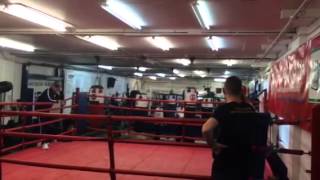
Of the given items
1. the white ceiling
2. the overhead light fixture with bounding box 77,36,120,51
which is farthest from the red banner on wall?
the overhead light fixture with bounding box 77,36,120,51

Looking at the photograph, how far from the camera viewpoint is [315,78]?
4.10 m

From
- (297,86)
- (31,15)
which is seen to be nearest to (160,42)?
(31,15)

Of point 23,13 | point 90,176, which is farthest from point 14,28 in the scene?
point 90,176

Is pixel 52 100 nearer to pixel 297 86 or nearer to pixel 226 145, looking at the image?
pixel 297 86

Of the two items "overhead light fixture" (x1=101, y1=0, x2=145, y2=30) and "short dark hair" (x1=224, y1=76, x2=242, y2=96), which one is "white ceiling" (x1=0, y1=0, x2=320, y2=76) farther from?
"short dark hair" (x1=224, y1=76, x2=242, y2=96)

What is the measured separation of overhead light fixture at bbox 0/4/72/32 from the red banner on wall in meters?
4.19

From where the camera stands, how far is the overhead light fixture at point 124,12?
5199 mm

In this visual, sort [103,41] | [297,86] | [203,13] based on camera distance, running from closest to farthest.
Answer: [297,86], [203,13], [103,41]

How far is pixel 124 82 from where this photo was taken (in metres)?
25.5

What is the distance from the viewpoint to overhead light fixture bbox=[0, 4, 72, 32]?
5.41 meters

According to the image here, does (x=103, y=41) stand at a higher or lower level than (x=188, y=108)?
higher

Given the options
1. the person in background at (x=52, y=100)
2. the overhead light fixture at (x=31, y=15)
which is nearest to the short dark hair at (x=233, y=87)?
the overhead light fixture at (x=31, y=15)

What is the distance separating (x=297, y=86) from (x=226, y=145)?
288 centimetres

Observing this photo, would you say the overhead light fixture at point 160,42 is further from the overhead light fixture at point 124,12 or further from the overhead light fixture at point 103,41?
the overhead light fixture at point 124,12
